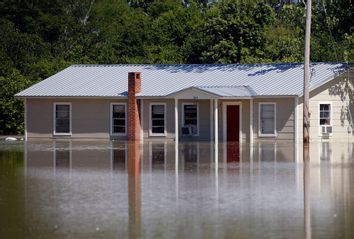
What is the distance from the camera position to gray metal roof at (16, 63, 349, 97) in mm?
48125

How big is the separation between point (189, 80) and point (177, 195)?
2954 cm

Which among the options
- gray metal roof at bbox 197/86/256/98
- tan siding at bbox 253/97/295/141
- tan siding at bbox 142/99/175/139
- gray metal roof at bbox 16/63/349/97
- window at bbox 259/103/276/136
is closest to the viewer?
gray metal roof at bbox 197/86/256/98

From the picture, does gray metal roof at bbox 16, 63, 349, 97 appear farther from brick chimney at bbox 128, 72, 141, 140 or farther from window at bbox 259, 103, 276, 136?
window at bbox 259, 103, 276, 136

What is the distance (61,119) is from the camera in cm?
5106

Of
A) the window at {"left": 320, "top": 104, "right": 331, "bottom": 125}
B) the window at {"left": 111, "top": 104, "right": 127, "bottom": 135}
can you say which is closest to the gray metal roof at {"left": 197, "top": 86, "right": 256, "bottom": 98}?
the window at {"left": 320, "top": 104, "right": 331, "bottom": 125}

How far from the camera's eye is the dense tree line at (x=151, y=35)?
197 ft

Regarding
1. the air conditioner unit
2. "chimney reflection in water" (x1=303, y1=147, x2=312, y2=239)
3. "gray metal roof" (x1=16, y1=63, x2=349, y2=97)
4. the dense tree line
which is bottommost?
"chimney reflection in water" (x1=303, y1=147, x2=312, y2=239)

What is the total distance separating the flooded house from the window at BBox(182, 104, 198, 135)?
2.0 inches

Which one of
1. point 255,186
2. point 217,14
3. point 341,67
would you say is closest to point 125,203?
point 255,186

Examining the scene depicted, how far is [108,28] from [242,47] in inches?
854

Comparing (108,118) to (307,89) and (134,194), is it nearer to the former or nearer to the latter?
(307,89)

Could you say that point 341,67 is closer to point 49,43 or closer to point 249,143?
point 249,143

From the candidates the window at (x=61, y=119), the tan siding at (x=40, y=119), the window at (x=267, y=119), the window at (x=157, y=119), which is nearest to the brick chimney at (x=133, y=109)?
the window at (x=157, y=119)

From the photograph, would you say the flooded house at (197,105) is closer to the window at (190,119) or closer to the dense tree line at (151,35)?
the window at (190,119)
